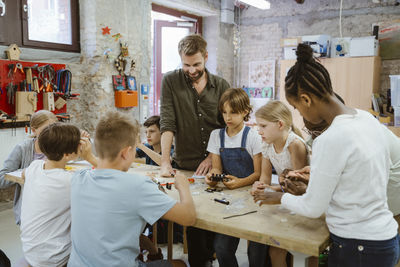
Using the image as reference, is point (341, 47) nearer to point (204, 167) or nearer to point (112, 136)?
point (204, 167)

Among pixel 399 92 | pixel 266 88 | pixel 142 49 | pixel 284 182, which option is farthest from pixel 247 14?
pixel 284 182

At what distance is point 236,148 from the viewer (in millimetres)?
2570

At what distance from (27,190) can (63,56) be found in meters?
3.51

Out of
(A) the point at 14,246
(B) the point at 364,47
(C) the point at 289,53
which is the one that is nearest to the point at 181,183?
(A) the point at 14,246

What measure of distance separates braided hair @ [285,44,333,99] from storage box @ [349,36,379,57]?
17.5 feet

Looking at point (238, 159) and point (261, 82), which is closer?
point (238, 159)

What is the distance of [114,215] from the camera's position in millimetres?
1552

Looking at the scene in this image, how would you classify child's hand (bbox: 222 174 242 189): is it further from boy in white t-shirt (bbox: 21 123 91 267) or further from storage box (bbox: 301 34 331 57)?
storage box (bbox: 301 34 331 57)

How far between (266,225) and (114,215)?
2.23 ft

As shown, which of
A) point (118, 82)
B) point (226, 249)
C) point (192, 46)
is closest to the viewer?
point (226, 249)

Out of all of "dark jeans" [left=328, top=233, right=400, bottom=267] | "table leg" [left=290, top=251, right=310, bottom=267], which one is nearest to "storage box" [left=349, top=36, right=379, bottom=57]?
"dark jeans" [left=328, top=233, right=400, bottom=267]

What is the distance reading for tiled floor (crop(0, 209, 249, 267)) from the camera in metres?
3.20

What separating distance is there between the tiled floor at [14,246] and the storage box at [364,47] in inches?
175

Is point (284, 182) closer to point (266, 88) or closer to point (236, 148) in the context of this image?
point (236, 148)
